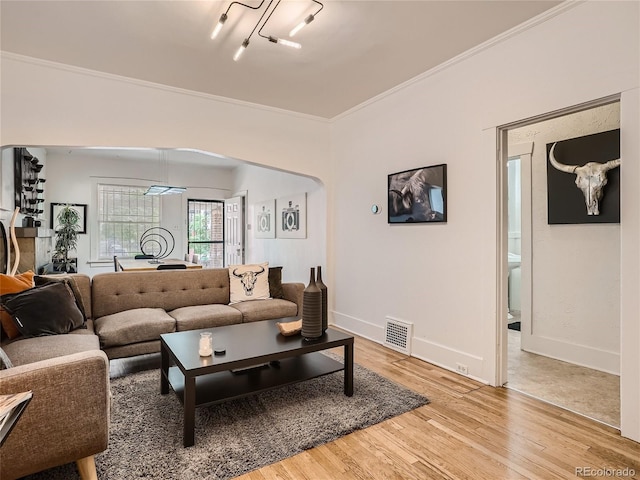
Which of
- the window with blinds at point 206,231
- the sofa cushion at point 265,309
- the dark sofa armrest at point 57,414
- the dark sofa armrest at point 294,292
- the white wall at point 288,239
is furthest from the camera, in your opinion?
the window with blinds at point 206,231

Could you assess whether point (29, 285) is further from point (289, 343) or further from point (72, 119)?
point (289, 343)

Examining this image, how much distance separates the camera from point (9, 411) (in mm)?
925

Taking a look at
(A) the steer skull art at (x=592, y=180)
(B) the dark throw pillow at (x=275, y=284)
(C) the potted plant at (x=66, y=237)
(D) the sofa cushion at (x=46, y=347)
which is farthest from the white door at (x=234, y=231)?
(A) the steer skull art at (x=592, y=180)

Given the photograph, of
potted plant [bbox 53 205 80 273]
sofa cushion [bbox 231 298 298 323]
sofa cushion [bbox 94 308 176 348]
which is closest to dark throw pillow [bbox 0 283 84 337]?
sofa cushion [bbox 94 308 176 348]

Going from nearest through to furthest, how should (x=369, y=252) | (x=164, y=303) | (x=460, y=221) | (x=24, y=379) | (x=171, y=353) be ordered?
(x=24, y=379)
(x=171, y=353)
(x=460, y=221)
(x=164, y=303)
(x=369, y=252)

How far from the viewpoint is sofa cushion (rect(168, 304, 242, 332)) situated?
3.15 metres

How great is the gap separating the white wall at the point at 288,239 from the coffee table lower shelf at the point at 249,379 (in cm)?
225

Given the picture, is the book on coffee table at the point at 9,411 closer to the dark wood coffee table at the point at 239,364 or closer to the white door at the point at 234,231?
the dark wood coffee table at the point at 239,364

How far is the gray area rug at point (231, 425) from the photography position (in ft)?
5.94

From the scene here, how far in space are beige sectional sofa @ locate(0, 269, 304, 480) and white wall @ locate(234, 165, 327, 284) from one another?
46.4 inches

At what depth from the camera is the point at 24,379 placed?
1.42 m

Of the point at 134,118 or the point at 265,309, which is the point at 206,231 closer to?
the point at 134,118

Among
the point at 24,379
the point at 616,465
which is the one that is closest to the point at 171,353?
the point at 24,379

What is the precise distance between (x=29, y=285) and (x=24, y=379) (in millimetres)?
1713
